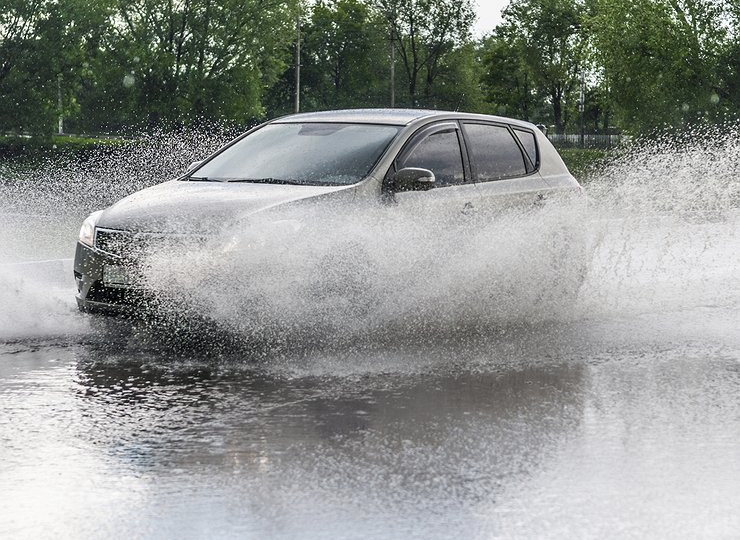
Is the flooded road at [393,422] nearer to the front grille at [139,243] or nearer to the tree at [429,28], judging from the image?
the front grille at [139,243]

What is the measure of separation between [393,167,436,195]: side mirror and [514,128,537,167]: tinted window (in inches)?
78.5

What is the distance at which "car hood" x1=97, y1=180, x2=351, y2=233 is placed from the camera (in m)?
8.19

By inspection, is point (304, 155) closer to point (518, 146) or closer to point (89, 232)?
point (89, 232)

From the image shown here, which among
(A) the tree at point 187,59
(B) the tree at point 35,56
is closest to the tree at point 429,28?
(A) the tree at point 187,59

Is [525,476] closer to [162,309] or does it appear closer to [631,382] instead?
[631,382]

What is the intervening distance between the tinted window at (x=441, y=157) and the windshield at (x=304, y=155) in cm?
24

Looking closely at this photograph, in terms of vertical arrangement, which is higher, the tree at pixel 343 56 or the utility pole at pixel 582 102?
the tree at pixel 343 56

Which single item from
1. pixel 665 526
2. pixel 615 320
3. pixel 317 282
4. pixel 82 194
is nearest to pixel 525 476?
pixel 665 526

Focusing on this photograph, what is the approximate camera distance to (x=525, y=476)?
532 cm

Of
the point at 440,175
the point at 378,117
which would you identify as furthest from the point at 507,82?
the point at 440,175

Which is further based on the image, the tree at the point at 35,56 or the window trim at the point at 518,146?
the tree at the point at 35,56

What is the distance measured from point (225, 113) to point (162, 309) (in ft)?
157

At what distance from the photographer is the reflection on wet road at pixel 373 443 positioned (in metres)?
4.71

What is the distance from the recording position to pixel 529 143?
11109 mm
